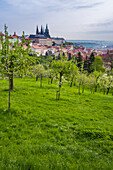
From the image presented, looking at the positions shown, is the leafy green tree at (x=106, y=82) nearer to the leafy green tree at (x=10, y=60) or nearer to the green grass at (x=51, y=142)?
the green grass at (x=51, y=142)

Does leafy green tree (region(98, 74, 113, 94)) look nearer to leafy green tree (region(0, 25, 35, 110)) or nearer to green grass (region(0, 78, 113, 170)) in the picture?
green grass (region(0, 78, 113, 170))

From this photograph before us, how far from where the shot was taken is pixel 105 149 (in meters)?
6.08

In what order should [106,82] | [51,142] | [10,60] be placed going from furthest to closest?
[106,82] < [10,60] < [51,142]

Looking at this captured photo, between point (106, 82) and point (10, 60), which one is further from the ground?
point (10, 60)

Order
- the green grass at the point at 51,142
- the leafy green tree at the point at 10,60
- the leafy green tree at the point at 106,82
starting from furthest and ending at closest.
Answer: the leafy green tree at the point at 106,82, the leafy green tree at the point at 10,60, the green grass at the point at 51,142

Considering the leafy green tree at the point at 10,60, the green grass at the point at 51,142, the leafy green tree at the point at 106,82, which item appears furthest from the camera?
the leafy green tree at the point at 106,82

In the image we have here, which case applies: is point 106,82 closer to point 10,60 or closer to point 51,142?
point 10,60

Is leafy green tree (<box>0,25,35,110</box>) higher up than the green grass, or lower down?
higher up

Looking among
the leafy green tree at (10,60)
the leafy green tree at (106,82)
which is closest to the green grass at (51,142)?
the leafy green tree at (10,60)

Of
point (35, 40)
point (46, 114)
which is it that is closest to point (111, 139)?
point (46, 114)

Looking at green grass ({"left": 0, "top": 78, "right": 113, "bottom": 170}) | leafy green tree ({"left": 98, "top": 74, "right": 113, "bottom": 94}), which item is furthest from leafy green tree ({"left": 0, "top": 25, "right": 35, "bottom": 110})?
leafy green tree ({"left": 98, "top": 74, "right": 113, "bottom": 94})

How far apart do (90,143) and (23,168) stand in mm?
3770

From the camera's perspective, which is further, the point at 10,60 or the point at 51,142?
the point at 10,60

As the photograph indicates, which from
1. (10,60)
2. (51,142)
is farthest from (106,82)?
(51,142)
